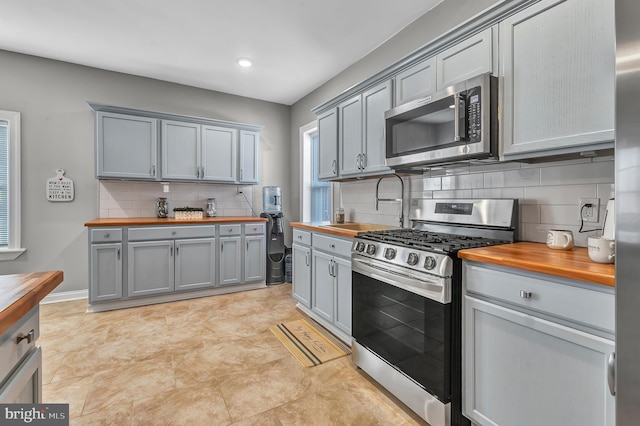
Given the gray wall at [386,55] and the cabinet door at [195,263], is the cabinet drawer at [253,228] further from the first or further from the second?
the gray wall at [386,55]

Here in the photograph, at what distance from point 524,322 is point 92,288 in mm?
3792

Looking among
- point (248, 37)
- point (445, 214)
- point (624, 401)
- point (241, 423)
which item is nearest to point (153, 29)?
point (248, 37)

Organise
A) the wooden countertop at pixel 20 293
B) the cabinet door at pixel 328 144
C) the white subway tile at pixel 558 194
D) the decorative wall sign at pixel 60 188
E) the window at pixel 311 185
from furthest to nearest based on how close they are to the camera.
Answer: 1. the window at pixel 311 185
2. the decorative wall sign at pixel 60 188
3. the cabinet door at pixel 328 144
4. the white subway tile at pixel 558 194
5. the wooden countertop at pixel 20 293

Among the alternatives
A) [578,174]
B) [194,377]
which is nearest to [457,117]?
[578,174]

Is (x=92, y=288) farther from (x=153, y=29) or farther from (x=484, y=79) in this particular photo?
(x=484, y=79)

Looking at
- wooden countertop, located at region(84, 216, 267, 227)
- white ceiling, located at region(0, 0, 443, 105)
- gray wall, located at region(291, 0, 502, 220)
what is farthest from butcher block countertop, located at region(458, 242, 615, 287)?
wooden countertop, located at region(84, 216, 267, 227)

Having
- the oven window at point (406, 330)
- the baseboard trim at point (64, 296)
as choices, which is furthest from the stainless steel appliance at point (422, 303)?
the baseboard trim at point (64, 296)

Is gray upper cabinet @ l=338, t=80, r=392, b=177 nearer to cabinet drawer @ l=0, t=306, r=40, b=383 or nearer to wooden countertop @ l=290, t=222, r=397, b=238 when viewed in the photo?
wooden countertop @ l=290, t=222, r=397, b=238

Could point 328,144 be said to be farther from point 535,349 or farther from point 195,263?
point 535,349

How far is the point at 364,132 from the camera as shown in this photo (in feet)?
9.23

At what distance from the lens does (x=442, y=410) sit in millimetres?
1569

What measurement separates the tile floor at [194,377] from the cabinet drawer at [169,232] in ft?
2.79

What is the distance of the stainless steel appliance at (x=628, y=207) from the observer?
0.64m

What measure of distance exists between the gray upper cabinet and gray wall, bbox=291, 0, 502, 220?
1.17 feet
